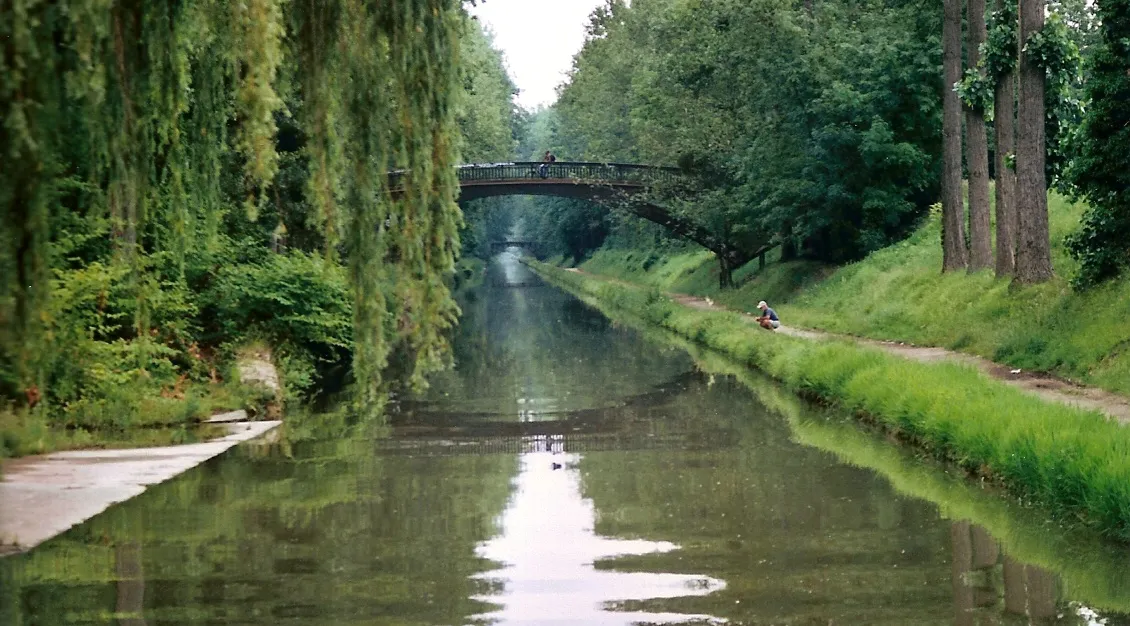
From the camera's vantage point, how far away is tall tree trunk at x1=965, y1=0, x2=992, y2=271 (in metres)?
31.4

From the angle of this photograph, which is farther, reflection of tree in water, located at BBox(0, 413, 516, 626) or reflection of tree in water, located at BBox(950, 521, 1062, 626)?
reflection of tree in water, located at BBox(0, 413, 516, 626)

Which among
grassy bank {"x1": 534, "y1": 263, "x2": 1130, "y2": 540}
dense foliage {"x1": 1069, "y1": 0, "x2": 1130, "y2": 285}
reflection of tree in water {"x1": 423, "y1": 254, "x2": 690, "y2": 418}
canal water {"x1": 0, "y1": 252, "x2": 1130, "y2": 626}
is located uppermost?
dense foliage {"x1": 1069, "y1": 0, "x2": 1130, "y2": 285}

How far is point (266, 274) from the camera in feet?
85.3

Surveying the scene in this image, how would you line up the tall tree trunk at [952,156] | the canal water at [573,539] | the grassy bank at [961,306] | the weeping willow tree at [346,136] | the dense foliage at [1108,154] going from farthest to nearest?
the tall tree trunk at [952,156]
the dense foliage at [1108,154]
the grassy bank at [961,306]
the canal water at [573,539]
the weeping willow tree at [346,136]

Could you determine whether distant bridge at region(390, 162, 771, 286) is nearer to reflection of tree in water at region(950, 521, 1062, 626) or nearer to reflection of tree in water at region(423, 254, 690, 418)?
reflection of tree in water at region(423, 254, 690, 418)

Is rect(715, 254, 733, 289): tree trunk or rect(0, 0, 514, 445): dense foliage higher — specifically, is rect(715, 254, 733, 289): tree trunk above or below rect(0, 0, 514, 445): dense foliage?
above

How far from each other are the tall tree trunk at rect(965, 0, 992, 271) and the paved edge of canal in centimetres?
1839

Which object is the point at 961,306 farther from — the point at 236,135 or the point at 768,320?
the point at 236,135

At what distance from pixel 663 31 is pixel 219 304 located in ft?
110

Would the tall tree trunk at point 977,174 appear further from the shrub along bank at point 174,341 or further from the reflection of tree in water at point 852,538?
the shrub along bank at point 174,341

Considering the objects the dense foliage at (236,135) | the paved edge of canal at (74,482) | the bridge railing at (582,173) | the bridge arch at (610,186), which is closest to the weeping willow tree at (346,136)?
the dense foliage at (236,135)

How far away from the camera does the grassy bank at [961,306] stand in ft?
68.4

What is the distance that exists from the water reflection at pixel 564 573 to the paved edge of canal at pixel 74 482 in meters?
4.26

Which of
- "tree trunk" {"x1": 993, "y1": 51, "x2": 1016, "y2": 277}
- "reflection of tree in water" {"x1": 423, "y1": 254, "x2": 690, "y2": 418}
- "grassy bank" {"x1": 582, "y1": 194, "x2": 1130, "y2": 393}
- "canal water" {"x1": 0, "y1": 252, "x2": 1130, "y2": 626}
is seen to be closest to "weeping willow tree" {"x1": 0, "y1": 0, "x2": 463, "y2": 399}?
"canal water" {"x1": 0, "y1": 252, "x2": 1130, "y2": 626}
